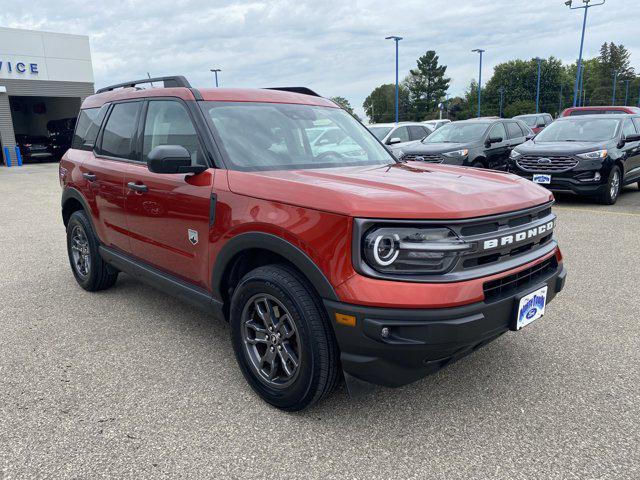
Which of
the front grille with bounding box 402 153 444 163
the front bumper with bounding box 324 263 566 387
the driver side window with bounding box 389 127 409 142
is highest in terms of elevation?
the driver side window with bounding box 389 127 409 142

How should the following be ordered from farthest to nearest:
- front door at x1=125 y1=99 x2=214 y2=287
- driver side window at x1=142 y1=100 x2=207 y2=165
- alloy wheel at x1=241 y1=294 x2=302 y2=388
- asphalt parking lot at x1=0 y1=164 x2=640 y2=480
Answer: driver side window at x1=142 y1=100 x2=207 y2=165 → front door at x1=125 y1=99 x2=214 y2=287 → alloy wheel at x1=241 y1=294 x2=302 y2=388 → asphalt parking lot at x1=0 y1=164 x2=640 y2=480

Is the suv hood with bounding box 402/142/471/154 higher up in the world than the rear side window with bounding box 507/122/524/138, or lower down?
lower down

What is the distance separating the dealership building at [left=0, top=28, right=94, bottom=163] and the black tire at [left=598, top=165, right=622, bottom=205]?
80.8 feet

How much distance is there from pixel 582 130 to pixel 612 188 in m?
1.42

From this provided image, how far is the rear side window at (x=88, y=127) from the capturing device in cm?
444

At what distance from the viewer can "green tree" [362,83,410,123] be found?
10069cm

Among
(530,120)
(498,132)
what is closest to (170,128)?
(498,132)

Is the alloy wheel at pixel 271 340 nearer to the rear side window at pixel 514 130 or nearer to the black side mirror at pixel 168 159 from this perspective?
the black side mirror at pixel 168 159

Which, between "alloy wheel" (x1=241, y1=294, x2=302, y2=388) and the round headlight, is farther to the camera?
"alloy wheel" (x1=241, y1=294, x2=302, y2=388)

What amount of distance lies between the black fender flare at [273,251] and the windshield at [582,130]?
8763 mm

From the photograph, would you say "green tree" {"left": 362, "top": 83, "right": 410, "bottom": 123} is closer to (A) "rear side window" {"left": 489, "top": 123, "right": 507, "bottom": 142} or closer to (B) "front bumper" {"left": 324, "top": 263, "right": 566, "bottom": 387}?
(A) "rear side window" {"left": 489, "top": 123, "right": 507, "bottom": 142}

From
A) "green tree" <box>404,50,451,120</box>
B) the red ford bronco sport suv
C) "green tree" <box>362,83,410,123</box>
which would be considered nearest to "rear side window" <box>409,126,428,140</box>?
the red ford bronco sport suv

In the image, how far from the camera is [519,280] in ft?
8.39

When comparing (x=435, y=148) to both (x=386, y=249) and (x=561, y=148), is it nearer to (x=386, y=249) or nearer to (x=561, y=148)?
(x=561, y=148)
